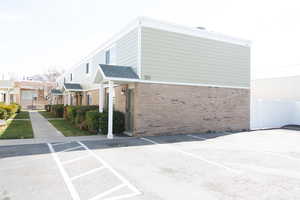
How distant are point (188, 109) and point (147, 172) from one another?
7136 mm

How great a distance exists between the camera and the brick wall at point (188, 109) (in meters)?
10.8

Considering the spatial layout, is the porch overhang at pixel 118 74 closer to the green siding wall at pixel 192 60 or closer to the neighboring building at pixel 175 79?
the neighboring building at pixel 175 79

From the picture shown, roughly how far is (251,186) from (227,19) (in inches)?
463

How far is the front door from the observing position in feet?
37.6

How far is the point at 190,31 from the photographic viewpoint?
12.2 metres

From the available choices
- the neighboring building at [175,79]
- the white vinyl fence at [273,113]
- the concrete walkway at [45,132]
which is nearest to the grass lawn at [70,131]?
the concrete walkway at [45,132]

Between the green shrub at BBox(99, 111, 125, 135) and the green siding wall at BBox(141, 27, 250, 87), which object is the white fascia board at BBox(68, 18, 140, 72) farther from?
the green shrub at BBox(99, 111, 125, 135)

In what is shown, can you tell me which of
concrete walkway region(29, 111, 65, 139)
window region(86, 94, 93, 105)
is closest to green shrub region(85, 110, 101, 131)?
concrete walkway region(29, 111, 65, 139)

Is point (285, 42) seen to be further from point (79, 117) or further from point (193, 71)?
point (79, 117)

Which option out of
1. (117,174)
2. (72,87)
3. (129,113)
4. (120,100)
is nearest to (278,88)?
(120,100)

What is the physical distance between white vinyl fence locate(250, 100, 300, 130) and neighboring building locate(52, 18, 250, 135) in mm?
1269

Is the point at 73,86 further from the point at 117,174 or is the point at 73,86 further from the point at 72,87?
the point at 117,174

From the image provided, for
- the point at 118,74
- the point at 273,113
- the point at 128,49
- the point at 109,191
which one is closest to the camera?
the point at 109,191

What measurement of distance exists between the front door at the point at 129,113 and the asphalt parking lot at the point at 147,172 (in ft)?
9.84
